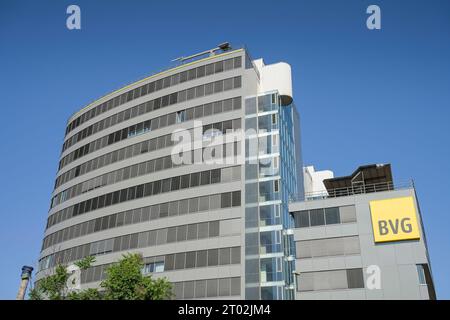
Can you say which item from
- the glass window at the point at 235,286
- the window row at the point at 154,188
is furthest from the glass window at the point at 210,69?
the glass window at the point at 235,286

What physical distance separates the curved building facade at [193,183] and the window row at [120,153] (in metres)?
0.17

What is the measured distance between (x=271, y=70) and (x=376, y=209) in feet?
98.3

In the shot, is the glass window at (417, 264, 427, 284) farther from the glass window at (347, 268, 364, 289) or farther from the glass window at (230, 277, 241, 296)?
the glass window at (230, 277, 241, 296)

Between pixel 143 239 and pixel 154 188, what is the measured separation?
23.7 feet

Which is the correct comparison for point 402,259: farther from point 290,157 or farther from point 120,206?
point 120,206

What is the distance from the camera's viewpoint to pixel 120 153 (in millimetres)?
65000

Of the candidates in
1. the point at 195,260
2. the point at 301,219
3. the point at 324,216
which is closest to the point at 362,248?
the point at 324,216

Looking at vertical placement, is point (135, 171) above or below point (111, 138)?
below

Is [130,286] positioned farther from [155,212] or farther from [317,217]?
[155,212]

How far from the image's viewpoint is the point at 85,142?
71812mm

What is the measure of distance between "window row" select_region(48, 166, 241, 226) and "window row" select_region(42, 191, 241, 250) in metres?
→ 1.98

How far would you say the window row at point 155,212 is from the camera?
52688 mm

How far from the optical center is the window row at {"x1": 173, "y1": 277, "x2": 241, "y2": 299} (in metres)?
47.8
